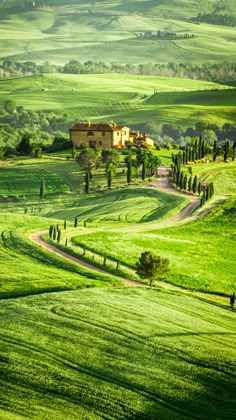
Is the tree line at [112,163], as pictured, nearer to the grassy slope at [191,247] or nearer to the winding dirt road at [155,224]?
the winding dirt road at [155,224]

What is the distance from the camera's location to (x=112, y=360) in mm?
48938

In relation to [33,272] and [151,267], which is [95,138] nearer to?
[33,272]

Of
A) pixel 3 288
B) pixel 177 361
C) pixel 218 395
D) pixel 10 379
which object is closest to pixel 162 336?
pixel 177 361

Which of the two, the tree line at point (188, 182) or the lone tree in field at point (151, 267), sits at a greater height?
the lone tree in field at point (151, 267)

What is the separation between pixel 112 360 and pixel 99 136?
147345 millimetres

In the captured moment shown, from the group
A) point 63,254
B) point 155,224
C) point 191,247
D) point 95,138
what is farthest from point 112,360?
point 95,138

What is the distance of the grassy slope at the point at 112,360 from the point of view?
4425 cm

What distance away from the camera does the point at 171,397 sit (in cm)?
4547

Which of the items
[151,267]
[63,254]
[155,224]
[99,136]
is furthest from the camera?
[99,136]

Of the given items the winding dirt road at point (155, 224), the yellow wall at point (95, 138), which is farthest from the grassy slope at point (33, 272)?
the yellow wall at point (95, 138)

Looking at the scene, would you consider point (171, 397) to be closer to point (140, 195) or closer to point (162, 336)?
point (162, 336)

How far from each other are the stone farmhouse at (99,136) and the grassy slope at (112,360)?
134 m

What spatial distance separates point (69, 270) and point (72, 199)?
220 ft

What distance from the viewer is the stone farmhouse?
632ft
